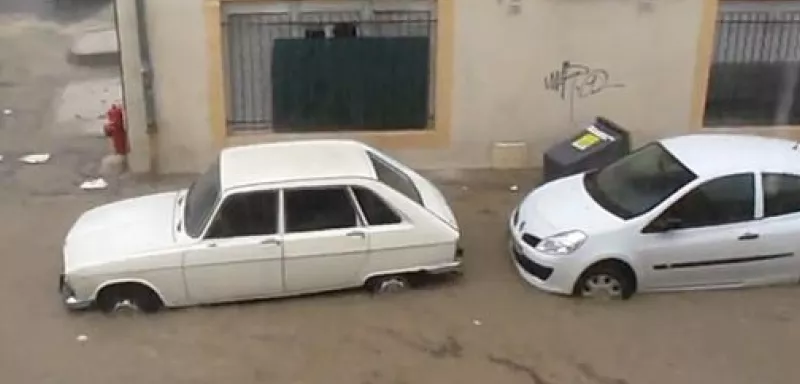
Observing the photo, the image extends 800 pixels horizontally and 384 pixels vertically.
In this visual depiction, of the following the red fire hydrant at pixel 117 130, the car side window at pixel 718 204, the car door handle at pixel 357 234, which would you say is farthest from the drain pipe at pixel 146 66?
the car side window at pixel 718 204

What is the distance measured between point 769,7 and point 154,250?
758 cm

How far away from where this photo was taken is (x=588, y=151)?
39.5 ft

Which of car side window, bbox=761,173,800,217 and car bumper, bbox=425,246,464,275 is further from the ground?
car side window, bbox=761,173,800,217

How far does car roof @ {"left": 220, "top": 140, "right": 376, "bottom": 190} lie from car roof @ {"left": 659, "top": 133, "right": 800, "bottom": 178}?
303 centimetres

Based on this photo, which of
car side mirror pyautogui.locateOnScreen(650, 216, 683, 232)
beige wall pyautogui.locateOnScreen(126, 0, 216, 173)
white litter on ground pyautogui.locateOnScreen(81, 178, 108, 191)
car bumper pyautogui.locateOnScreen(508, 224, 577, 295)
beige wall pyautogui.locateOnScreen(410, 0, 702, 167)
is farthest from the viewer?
white litter on ground pyautogui.locateOnScreen(81, 178, 108, 191)

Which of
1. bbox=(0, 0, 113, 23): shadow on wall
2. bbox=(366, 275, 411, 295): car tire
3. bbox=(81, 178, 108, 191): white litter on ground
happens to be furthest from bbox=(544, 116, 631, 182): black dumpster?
bbox=(0, 0, 113, 23): shadow on wall

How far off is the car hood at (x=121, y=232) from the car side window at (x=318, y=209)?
1098mm

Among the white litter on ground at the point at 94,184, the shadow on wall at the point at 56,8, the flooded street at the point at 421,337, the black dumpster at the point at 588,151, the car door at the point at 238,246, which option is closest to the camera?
the flooded street at the point at 421,337

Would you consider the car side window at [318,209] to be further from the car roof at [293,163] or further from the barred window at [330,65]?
the barred window at [330,65]

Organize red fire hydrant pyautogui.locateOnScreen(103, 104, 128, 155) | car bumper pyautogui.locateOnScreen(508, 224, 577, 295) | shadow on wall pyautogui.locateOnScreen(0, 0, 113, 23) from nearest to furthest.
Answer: car bumper pyautogui.locateOnScreen(508, 224, 577, 295) → red fire hydrant pyautogui.locateOnScreen(103, 104, 128, 155) → shadow on wall pyautogui.locateOnScreen(0, 0, 113, 23)

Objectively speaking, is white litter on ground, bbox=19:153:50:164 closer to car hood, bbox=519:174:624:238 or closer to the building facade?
the building facade

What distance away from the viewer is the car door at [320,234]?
9867 millimetres

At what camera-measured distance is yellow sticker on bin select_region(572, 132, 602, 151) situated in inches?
478

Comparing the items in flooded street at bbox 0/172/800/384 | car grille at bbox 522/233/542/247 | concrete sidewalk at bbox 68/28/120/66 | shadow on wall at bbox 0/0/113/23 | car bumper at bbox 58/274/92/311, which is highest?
shadow on wall at bbox 0/0/113/23
